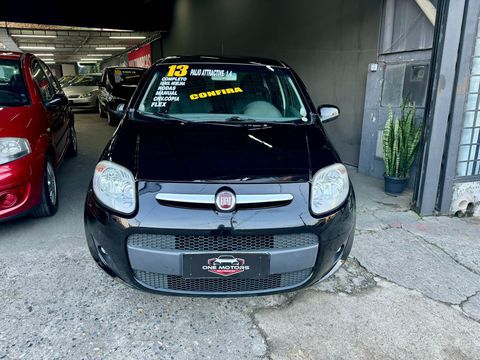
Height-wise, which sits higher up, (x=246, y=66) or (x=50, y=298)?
(x=246, y=66)

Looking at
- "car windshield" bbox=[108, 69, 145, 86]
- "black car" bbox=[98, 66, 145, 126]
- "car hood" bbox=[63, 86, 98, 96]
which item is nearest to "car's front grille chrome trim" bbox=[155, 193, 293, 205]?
"black car" bbox=[98, 66, 145, 126]

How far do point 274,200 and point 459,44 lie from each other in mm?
2656

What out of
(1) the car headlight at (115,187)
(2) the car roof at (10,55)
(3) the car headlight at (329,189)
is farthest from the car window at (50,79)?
(3) the car headlight at (329,189)

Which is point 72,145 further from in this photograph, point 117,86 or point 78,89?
point 78,89

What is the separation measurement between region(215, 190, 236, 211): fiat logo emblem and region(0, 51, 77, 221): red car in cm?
192

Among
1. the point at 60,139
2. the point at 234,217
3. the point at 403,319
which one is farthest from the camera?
the point at 60,139

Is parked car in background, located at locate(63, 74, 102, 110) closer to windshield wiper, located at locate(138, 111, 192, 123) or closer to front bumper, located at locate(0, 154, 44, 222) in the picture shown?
front bumper, located at locate(0, 154, 44, 222)

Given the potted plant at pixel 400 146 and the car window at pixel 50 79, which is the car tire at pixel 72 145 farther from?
the potted plant at pixel 400 146

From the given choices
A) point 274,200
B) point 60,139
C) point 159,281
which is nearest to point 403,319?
point 274,200

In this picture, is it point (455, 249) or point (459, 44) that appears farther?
point (459, 44)

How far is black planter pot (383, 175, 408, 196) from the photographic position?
4.26 m

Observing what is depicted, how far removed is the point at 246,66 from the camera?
9.91 ft

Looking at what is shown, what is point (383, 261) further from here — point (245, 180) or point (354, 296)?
point (245, 180)

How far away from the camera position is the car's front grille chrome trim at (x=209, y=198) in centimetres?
179
